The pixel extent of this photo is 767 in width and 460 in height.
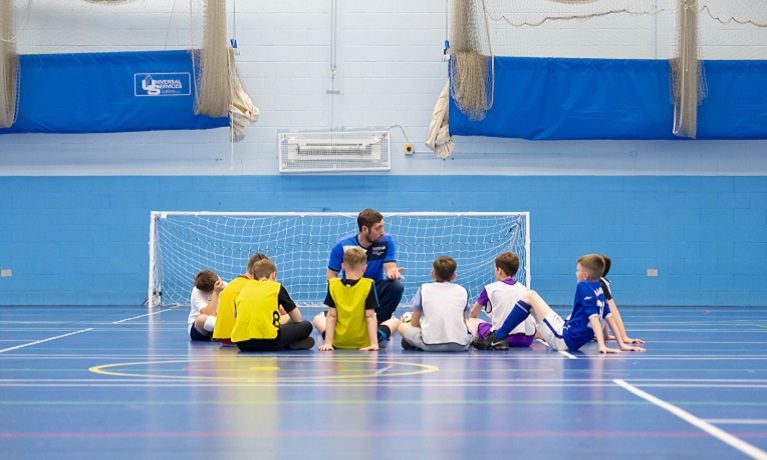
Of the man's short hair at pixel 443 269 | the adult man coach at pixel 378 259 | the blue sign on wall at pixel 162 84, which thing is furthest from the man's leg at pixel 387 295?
the blue sign on wall at pixel 162 84

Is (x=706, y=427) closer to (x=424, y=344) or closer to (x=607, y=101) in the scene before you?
(x=424, y=344)

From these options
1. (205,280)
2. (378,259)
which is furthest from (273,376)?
(205,280)

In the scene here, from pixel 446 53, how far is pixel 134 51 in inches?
183

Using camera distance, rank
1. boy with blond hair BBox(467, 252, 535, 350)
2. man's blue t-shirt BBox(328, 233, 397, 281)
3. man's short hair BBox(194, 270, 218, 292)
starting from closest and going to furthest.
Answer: boy with blond hair BBox(467, 252, 535, 350) → man's blue t-shirt BBox(328, 233, 397, 281) → man's short hair BBox(194, 270, 218, 292)

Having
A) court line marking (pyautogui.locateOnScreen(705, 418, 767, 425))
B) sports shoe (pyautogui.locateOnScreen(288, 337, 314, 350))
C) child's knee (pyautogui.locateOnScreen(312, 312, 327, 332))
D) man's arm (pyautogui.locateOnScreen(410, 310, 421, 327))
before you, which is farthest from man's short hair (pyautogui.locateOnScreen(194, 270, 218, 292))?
court line marking (pyautogui.locateOnScreen(705, 418, 767, 425))

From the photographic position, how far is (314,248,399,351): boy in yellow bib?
275 inches

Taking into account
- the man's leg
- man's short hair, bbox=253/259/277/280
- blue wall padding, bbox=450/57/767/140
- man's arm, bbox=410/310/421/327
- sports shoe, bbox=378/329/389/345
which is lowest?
sports shoe, bbox=378/329/389/345

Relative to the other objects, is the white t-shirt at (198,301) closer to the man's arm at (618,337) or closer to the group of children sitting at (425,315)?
the group of children sitting at (425,315)

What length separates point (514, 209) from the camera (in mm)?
13656

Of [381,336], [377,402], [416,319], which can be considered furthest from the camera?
[381,336]

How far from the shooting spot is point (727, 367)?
20.4 ft

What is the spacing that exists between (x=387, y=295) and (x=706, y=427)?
400 cm

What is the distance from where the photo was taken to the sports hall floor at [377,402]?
3.50 metres

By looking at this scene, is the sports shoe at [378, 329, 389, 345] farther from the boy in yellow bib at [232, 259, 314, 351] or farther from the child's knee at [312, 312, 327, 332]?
the boy in yellow bib at [232, 259, 314, 351]
